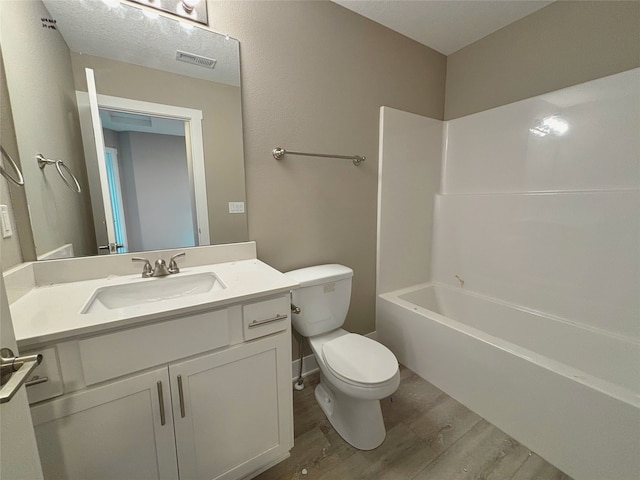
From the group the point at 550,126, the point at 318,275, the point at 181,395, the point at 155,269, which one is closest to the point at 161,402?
the point at 181,395

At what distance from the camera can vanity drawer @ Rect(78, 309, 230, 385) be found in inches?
29.3

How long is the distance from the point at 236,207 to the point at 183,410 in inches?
36.1

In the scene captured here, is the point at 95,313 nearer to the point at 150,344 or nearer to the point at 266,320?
the point at 150,344

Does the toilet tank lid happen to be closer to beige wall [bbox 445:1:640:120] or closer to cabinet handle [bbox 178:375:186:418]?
cabinet handle [bbox 178:375:186:418]

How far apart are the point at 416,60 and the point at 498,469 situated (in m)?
2.53

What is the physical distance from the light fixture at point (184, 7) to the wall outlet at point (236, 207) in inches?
33.9

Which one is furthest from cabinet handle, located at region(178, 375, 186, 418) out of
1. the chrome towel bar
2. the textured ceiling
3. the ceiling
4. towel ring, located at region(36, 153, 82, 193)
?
the ceiling

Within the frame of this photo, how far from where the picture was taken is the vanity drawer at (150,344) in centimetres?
75

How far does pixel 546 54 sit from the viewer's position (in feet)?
5.45

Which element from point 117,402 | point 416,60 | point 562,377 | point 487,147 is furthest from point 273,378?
point 416,60

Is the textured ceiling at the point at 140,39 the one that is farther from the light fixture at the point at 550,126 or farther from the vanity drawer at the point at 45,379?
the light fixture at the point at 550,126

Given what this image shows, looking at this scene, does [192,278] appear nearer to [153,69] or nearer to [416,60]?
[153,69]

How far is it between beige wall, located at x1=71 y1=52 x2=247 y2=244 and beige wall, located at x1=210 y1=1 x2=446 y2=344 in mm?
72

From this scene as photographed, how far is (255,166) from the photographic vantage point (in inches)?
57.2
